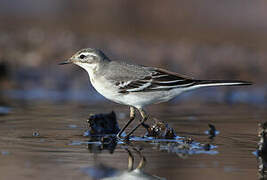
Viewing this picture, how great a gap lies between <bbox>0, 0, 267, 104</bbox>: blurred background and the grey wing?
5467 millimetres

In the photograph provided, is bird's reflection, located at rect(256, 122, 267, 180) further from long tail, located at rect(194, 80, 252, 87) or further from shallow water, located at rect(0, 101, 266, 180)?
long tail, located at rect(194, 80, 252, 87)

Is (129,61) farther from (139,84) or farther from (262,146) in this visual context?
(262,146)

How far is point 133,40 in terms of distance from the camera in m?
20.6

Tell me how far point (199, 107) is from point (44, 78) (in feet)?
16.9

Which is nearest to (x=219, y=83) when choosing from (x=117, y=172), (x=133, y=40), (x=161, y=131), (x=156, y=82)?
(x=156, y=82)

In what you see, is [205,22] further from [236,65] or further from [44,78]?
[44,78]

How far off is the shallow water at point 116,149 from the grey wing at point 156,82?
0.90 metres

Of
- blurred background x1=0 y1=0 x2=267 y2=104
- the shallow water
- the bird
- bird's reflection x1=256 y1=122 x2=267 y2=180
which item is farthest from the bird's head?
blurred background x1=0 y1=0 x2=267 y2=104

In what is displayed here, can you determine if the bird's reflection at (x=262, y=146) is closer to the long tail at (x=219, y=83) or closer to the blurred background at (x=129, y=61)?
the blurred background at (x=129, y=61)

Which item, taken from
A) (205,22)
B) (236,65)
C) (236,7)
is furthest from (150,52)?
(236,7)

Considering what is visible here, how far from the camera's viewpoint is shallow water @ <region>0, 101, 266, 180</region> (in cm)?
757

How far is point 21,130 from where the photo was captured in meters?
10.3

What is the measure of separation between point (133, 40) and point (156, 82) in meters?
10.9

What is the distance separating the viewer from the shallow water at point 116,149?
24.8 ft
